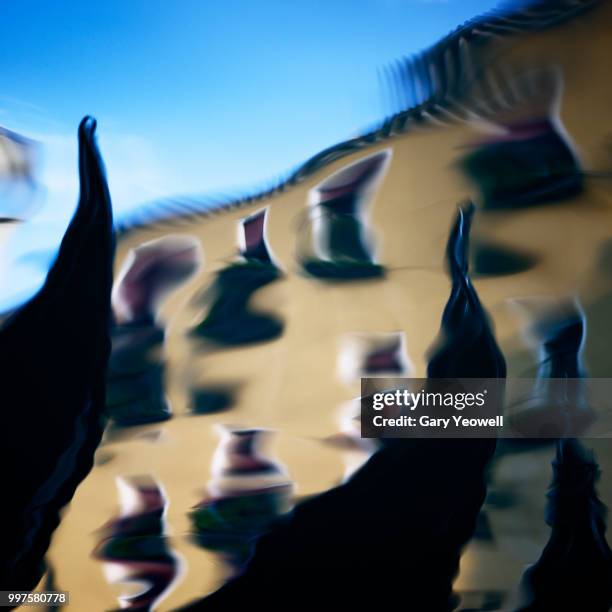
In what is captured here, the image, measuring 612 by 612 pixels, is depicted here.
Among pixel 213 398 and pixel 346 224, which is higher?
pixel 346 224

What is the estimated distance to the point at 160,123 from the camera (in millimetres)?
1009

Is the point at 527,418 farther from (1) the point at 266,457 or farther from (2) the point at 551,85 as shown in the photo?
(2) the point at 551,85

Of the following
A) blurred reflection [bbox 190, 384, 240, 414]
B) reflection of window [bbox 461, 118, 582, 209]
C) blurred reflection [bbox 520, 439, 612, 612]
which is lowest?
blurred reflection [bbox 520, 439, 612, 612]

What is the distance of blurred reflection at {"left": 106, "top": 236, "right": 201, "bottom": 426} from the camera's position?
1010 millimetres

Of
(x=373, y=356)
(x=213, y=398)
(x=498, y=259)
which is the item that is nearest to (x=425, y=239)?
(x=498, y=259)

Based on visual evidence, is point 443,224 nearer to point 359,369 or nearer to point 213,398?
point 359,369

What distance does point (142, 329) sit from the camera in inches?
39.8

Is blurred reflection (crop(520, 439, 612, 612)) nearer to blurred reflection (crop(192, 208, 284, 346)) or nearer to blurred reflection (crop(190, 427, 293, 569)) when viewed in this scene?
blurred reflection (crop(190, 427, 293, 569))

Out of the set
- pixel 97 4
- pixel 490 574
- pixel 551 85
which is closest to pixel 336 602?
pixel 490 574

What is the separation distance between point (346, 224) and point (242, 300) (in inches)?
9.9

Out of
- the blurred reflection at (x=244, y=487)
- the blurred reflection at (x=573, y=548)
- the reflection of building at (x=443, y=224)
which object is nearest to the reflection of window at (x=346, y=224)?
the reflection of building at (x=443, y=224)

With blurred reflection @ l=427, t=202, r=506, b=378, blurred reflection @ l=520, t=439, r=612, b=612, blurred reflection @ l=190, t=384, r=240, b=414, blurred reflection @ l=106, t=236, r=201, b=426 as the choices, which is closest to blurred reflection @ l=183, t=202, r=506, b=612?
blurred reflection @ l=427, t=202, r=506, b=378

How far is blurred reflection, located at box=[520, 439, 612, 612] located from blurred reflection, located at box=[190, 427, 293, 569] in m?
0.51

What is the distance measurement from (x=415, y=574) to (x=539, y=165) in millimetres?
832
